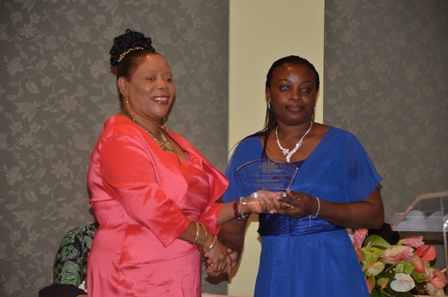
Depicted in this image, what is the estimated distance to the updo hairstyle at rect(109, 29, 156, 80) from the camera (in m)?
2.30

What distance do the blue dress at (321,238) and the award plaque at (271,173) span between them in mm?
50

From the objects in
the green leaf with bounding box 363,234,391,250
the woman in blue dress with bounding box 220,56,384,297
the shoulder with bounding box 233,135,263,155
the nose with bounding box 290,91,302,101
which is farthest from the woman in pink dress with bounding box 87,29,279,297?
the green leaf with bounding box 363,234,391,250

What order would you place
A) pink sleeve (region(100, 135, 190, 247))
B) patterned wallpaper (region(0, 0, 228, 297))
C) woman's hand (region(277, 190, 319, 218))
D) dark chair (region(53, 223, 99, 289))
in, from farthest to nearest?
patterned wallpaper (region(0, 0, 228, 297))
dark chair (region(53, 223, 99, 289))
woman's hand (region(277, 190, 319, 218))
pink sleeve (region(100, 135, 190, 247))

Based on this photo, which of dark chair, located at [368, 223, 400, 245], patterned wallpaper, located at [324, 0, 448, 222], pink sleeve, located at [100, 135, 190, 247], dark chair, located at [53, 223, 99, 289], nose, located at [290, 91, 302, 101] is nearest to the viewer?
pink sleeve, located at [100, 135, 190, 247]

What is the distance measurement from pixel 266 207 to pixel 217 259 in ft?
0.99

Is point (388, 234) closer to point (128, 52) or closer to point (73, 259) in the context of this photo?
point (73, 259)

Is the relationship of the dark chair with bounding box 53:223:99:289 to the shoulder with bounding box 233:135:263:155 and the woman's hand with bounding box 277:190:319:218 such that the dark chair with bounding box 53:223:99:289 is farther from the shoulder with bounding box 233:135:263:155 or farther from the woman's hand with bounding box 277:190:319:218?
the woman's hand with bounding box 277:190:319:218

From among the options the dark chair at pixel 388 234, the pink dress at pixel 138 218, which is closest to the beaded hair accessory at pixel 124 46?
the pink dress at pixel 138 218

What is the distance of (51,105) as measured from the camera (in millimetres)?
4113

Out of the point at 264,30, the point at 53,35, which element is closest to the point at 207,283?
the point at 264,30

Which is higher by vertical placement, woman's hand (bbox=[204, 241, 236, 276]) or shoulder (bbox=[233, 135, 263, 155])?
shoulder (bbox=[233, 135, 263, 155])

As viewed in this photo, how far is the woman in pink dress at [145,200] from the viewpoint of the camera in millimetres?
2002

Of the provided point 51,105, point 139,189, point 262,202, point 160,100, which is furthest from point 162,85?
point 51,105

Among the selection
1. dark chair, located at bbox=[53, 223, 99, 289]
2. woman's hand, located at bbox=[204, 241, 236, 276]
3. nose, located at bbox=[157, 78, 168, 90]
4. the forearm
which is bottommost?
dark chair, located at bbox=[53, 223, 99, 289]
